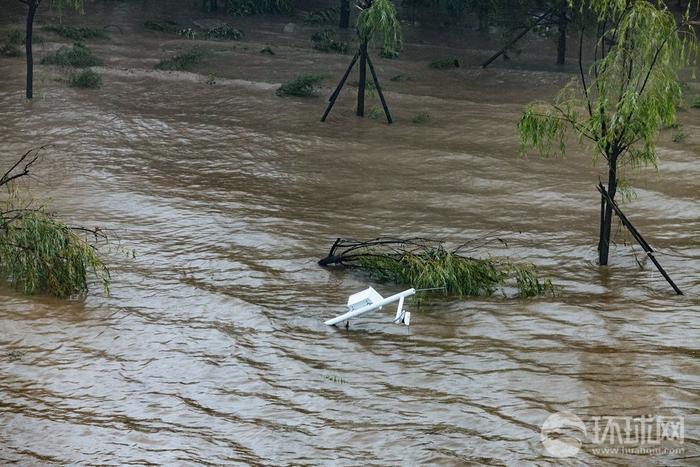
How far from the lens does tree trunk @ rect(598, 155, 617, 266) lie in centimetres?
1322

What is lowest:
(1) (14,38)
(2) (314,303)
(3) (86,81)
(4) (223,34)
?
(2) (314,303)

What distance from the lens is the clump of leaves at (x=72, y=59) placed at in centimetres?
2544

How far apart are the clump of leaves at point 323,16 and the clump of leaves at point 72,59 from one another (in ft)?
Answer: 30.9

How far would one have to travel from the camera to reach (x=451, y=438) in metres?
9.07

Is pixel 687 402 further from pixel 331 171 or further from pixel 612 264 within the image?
pixel 331 171

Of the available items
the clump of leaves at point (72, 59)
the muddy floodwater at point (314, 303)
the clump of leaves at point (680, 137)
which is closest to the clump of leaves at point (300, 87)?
the muddy floodwater at point (314, 303)

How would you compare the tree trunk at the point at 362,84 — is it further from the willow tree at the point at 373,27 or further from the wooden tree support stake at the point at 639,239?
the wooden tree support stake at the point at 639,239

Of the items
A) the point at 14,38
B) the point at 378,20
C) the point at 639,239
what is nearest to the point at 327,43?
the point at 14,38

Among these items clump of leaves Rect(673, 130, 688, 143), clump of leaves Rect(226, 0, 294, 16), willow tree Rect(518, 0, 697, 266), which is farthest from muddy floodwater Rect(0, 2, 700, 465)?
clump of leaves Rect(226, 0, 294, 16)

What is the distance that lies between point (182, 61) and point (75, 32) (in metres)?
4.32

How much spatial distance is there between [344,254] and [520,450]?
538 centimetres

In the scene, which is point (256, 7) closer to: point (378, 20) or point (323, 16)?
point (323, 16)

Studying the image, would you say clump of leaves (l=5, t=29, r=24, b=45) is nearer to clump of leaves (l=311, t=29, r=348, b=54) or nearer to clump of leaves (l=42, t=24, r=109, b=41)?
clump of leaves (l=42, t=24, r=109, b=41)

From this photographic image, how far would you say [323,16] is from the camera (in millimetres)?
33844
